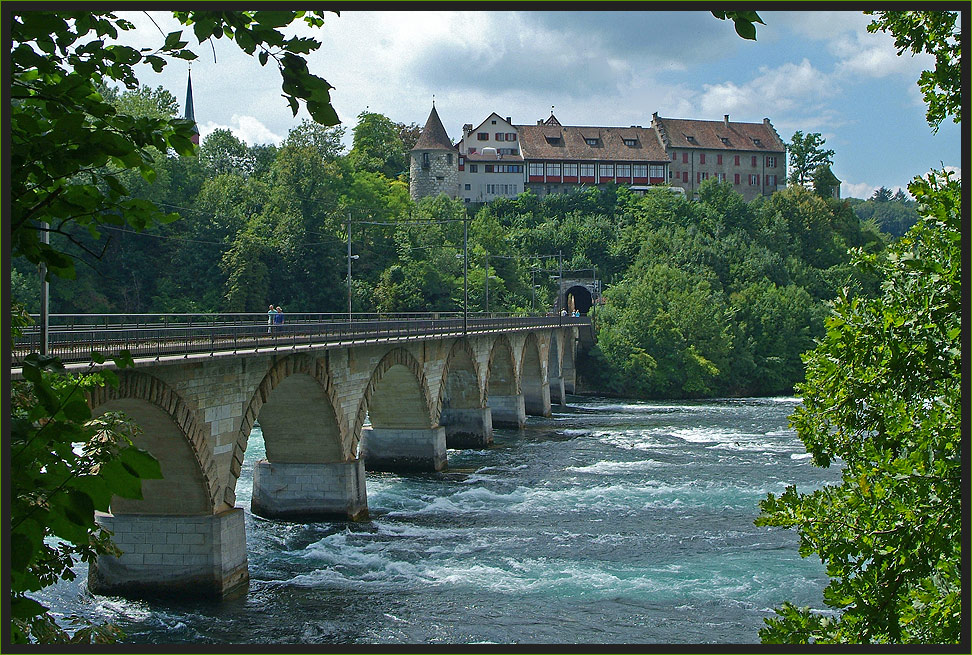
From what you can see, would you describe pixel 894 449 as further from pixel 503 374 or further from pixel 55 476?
pixel 503 374

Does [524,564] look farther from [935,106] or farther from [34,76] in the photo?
[34,76]

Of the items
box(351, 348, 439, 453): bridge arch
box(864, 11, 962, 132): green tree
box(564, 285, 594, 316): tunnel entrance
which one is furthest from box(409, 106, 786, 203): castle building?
box(864, 11, 962, 132): green tree

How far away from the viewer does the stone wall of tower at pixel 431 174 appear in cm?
11919

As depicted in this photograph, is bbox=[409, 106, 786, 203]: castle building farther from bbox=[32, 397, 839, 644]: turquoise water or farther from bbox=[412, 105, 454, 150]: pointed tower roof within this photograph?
bbox=[32, 397, 839, 644]: turquoise water

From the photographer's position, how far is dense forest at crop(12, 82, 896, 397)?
247 feet

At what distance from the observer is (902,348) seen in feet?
35.4

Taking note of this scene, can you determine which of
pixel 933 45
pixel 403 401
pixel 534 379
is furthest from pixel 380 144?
pixel 933 45

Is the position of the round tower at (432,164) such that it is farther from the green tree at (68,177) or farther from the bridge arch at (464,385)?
the green tree at (68,177)

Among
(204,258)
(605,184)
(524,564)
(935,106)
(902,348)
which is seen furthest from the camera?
(605,184)

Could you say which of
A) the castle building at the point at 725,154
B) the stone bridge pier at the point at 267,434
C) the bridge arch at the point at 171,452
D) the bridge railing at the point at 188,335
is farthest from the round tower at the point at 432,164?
the bridge arch at the point at 171,452

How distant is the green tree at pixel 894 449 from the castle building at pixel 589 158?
10896 centimetres

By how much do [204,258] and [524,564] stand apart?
5570 cm

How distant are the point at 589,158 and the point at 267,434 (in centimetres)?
9979

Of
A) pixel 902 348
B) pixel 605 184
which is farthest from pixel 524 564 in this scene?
pixel 605 184
